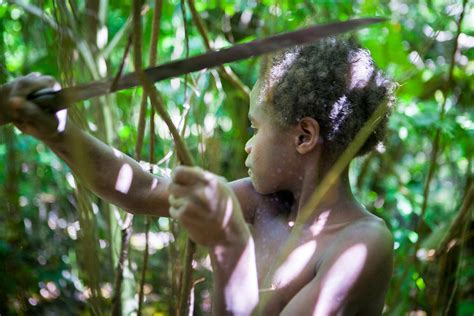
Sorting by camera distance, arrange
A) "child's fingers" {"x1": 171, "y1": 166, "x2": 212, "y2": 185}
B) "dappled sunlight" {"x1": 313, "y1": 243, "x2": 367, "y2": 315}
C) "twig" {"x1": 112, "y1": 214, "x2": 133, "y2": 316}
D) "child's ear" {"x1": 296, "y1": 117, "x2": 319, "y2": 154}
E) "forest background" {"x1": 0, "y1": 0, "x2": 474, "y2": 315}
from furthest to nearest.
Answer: "forest background" {"x1": 0, "y1": 0, "x2": 474, "y2": 315} → "twig" {"x1": 112, "y1": 214, "x2": 133, "y2": 316} → "child's ear" {"x1": 296, "y1": 117, "x2": 319, "y2": 154} → "dappled sunlight" {"x1": 313, "y1": 243, "x2": 367, "y2": 315} → "child's fingers" {"x1": 171, "y1": 166, "x2": 212, "y2": 185}

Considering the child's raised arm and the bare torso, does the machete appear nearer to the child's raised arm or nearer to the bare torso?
the child's raised arm

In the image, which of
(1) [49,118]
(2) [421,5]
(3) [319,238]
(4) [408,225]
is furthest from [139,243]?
(1) [49,118]

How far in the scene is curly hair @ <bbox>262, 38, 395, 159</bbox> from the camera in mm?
1009

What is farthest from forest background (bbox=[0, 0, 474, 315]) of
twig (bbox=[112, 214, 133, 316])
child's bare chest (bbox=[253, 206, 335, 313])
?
child's bare chest (bbox=[253, 206, 335, 313])

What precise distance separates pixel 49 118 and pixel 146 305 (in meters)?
1.40

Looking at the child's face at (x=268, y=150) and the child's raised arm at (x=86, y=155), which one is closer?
the child's raised arm at (x=86, y=155)

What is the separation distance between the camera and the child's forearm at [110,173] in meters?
0.93

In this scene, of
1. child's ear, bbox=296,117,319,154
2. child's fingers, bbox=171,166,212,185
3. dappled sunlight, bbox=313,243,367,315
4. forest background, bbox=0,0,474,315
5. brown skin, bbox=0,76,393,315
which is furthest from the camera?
forest background, bbox=0,0,474,315

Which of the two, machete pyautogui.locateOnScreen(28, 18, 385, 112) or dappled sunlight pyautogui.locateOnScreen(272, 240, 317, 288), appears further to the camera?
dappled sunlight pyautogui.locateOnScreen(272, 240, 317, 288)

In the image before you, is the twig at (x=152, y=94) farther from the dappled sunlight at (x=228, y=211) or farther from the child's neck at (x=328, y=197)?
the child's neck at (x=328, y=197)

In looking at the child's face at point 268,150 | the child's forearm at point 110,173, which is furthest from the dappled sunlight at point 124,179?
the child's face at point 268,150

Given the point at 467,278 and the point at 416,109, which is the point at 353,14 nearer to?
the point at 416,109

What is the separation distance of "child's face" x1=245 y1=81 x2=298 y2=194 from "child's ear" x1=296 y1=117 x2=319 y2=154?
1 cm

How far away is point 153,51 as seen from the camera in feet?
3.60
